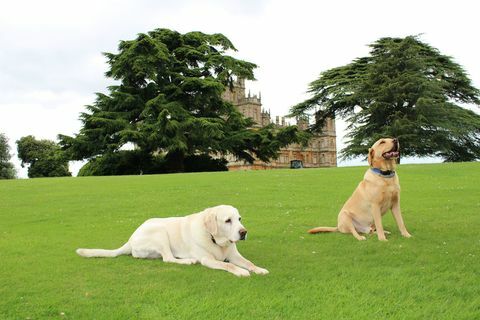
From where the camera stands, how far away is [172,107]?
35.5m

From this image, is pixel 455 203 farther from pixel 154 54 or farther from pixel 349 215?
pixel 154 54

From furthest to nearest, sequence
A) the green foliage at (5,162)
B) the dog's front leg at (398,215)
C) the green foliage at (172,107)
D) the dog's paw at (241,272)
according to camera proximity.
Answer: the green foliage at (5,162) < the green foliage at (172,107) < the dog's front leg at (398,215) < the dog's paw at (241,272)

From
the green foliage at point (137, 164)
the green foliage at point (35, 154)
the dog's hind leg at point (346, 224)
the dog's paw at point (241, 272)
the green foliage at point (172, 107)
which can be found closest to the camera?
the dog's paw at point (241, 272)

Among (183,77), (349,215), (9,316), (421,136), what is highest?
(183,77)

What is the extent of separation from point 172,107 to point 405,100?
19097mm

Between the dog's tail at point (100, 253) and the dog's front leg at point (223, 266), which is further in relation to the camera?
the dog's tail at point (100, 253)

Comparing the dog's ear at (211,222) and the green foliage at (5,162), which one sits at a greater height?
the green foliage at (5,162)

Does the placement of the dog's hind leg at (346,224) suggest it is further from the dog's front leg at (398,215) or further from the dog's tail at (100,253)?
the dog's tail at (100,253)

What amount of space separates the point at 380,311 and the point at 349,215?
354 cm

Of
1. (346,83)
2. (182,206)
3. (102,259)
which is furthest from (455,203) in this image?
(346,83)

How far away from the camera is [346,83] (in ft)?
152

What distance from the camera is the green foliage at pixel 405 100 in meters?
39.5

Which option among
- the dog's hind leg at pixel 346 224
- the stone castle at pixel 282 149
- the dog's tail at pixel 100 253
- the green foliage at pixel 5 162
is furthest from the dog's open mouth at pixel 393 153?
the stone castle at pixel 282 149

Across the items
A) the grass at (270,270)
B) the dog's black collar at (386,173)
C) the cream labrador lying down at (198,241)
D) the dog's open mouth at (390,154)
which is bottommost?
the grass at (270,270)
